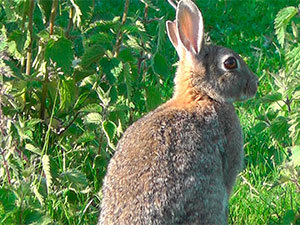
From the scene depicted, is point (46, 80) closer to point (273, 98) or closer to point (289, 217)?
point (273, 98)

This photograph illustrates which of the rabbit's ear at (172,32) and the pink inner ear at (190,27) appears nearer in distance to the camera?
the pink inner ear at (190,27)

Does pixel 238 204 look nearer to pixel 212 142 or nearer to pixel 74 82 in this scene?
pixel 212 142

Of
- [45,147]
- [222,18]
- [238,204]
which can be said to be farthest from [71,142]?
[222,18]

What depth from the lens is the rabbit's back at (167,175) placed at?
446 cm

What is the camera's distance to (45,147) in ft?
18.2

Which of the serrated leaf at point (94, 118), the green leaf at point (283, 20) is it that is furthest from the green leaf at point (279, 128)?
the serrated leaf at point (94, 118)

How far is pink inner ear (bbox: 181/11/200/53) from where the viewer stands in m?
5.12

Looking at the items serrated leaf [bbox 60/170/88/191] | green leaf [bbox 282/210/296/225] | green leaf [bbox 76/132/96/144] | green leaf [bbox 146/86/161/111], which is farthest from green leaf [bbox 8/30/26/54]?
green leaf [bbox 282/210/296/225]

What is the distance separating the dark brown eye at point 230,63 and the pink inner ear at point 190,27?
0.60ft

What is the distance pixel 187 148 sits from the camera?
4680 millimetres

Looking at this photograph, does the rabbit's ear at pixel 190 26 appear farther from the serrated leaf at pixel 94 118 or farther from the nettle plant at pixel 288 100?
the serrated leaf at pixel 94 118

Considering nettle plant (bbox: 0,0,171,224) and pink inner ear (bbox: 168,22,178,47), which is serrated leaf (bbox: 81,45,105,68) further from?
pink inner ear (bbox: 168,22,178,47)

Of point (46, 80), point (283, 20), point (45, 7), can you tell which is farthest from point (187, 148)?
point (45, 7)

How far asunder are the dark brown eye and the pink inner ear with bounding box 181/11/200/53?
0.18 m
